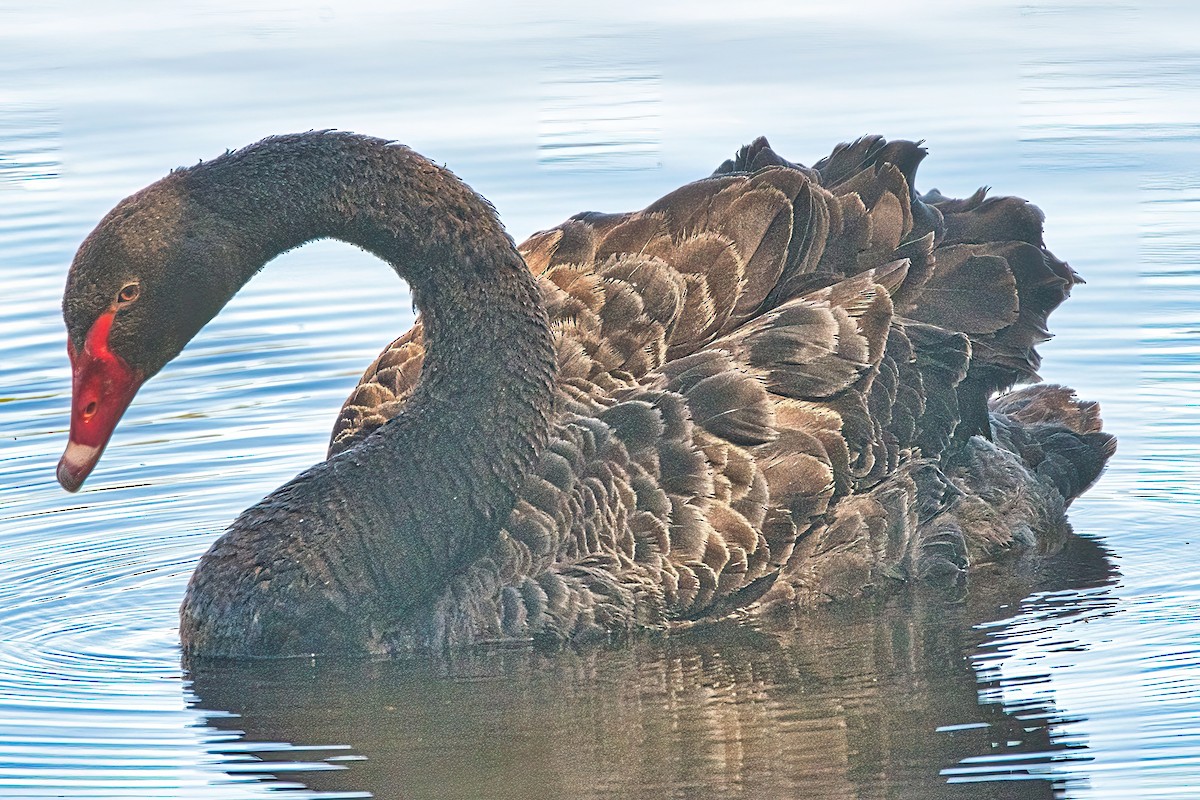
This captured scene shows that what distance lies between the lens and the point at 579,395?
848 cm

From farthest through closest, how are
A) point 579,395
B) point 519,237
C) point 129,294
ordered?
point 519,237
point 579,395
point 129,294

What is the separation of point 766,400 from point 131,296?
2.40m

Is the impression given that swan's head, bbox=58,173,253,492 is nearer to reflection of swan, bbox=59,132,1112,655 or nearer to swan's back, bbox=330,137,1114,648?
reflection of swan, bbox=59,132,1112,655

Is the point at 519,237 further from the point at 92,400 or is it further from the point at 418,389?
the point at 92,400

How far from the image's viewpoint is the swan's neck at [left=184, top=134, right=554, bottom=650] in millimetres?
8062

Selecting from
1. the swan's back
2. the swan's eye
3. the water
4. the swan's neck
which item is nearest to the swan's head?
the swan's eye

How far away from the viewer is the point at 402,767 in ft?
22.9

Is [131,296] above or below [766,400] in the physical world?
above

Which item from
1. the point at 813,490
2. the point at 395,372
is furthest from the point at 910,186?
the point at 395,372

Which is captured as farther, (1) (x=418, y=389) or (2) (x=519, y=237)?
(2) (x=519, y=237)

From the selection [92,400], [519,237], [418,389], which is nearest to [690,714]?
[418,389]

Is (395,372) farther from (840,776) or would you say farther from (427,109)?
(427,109)

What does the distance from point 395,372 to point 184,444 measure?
6.75 feet

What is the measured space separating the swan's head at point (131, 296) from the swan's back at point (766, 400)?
1.20m
